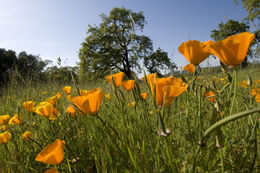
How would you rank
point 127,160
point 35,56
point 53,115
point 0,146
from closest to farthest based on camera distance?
point 127,160, point 53,115, point 0,146, point 35,56

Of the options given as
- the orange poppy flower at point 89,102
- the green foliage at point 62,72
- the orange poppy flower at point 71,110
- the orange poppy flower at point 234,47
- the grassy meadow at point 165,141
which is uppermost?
the green foliage at point 62,72

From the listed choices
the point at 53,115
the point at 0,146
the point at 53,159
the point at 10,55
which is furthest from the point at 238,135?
the point at 10,55

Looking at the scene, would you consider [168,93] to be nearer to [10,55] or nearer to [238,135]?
[238,135]

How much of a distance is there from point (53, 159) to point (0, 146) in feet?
3.06

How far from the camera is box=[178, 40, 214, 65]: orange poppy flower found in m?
0.80

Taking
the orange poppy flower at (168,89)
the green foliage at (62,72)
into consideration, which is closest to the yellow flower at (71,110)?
the green foliage at (62,72)

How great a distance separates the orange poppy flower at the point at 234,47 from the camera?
1.89 ft

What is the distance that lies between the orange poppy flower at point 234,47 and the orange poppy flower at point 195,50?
0.16 meters

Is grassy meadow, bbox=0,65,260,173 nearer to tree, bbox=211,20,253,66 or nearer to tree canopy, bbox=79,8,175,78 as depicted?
tree canopy, bbox=79,8,175,78

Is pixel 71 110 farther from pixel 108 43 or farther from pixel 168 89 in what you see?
pixel 108 43

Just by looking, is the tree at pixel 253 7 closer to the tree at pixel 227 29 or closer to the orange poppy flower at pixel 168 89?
the tree at pixel 227 29

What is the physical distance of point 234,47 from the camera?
1.96 ft

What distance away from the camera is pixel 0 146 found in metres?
1.31

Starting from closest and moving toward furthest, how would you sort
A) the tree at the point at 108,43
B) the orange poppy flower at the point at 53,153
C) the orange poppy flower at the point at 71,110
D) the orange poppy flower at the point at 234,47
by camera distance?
the orange poppy flower at the point at 234,47 → the orange poppy flower at the point at 53,153 → the orange poppy flower at the point at 71,110 → the tree at the point at 108,43
